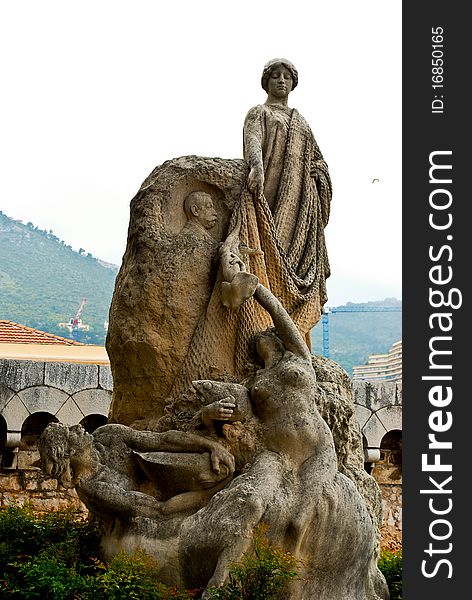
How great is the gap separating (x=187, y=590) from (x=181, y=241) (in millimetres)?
2183

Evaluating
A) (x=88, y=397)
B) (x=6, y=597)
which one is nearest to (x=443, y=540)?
(x=6, y=597)

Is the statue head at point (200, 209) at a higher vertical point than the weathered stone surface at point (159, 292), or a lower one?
higher

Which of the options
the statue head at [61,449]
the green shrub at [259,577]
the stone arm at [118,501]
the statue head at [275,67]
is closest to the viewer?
the green shrub at [259,577]

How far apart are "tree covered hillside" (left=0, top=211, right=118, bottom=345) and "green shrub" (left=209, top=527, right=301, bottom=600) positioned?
39103 mm

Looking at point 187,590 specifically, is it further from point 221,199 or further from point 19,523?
point 221,199

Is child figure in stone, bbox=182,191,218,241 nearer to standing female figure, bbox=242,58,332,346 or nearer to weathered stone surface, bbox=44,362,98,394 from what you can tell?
standing female figure, bbox=242,58,332,346

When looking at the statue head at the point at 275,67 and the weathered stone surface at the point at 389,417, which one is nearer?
the statue head at the point at 275,67

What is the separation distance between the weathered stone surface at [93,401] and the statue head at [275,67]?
471 cm

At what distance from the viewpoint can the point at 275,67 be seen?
23.5 feet

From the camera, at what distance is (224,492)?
18.2 feet

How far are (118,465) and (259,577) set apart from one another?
1276 mm

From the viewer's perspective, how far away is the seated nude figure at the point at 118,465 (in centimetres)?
573

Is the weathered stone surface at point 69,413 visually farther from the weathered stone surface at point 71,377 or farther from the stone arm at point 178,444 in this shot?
the stone arm at point 178,444

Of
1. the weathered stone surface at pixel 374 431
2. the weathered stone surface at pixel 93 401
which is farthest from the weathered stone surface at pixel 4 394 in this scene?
the weathered stone surface at pixel 374 431
